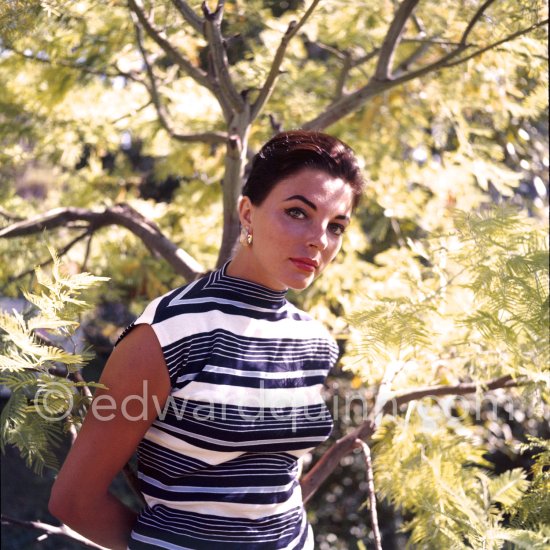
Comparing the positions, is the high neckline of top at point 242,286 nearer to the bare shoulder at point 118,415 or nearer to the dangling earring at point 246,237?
the dangling earring at point 246,237

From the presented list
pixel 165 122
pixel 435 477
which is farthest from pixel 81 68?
pixel 435 477

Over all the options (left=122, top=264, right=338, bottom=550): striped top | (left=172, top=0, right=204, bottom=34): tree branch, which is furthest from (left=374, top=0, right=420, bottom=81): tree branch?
(left=122, top=264, right=338, bottom=550): striped top

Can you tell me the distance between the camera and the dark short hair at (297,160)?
1432 millimetres

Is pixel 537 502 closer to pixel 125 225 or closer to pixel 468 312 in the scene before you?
pixel 468 312

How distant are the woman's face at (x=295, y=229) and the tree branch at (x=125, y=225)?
2.10 ft

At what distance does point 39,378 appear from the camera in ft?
4.32

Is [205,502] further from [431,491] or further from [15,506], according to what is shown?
[15,506]

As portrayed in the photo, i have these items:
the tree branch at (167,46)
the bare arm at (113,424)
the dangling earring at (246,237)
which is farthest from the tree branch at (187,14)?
the bare arm at (113,424)

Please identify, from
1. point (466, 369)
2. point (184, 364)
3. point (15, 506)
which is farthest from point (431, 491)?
point (15, 506)

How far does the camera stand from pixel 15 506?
3.89m

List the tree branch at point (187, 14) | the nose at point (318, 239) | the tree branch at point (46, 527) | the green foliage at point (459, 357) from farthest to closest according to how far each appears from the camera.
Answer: the tree branch at point (187, 14)
the tree branch at point (46, 527)
the green foliage at point (459, 357)
the nose at point (318, 239)

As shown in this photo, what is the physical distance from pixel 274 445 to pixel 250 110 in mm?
878

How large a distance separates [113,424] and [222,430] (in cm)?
18

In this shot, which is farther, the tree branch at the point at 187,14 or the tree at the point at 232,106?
the tree at the point at 232,106
